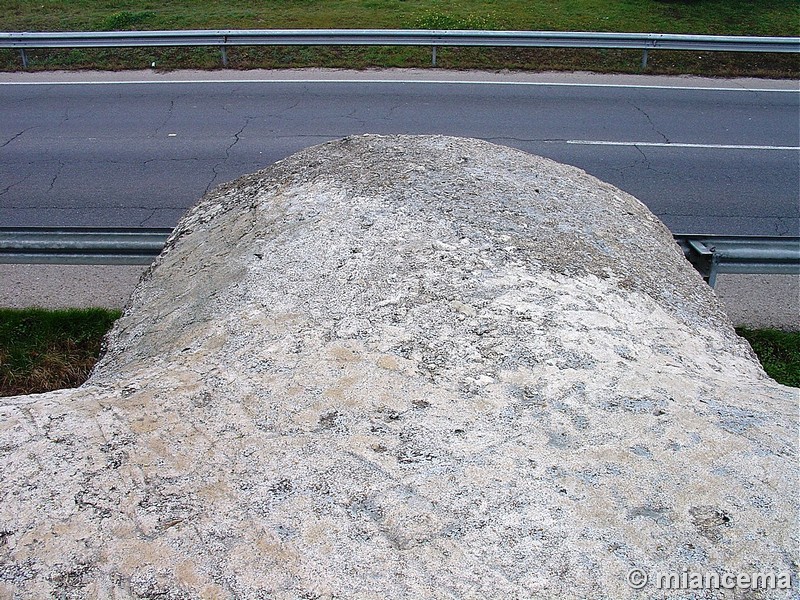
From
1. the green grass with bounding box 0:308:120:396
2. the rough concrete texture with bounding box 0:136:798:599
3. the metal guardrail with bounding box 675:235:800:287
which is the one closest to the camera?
the rough concrete texture with bounding box 0:136:798:599

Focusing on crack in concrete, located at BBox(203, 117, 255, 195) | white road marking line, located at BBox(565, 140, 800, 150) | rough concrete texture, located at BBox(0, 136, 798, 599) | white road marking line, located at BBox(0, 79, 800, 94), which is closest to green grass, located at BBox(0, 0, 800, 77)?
white road marking line, located at BBox(0, 79, 800, 94)

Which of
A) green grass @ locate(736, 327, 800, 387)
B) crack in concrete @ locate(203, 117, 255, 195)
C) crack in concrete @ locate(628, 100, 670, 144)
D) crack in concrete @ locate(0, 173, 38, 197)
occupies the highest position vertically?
crack in concrete @ locate(628, 100, 670, 144)

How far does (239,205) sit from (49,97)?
1050 cm

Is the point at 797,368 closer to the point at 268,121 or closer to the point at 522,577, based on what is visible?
the point at 522,577

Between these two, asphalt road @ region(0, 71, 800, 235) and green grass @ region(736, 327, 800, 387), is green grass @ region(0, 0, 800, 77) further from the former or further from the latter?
green grass @ region(736, 327, 800, 387)

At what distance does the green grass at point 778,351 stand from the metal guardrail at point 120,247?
931 millimetres

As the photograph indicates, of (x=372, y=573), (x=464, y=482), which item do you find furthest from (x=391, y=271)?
(x=372, y=573)

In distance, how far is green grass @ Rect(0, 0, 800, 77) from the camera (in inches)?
551

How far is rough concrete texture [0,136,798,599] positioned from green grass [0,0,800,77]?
38.4 feet

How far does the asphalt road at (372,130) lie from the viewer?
8.15 metres

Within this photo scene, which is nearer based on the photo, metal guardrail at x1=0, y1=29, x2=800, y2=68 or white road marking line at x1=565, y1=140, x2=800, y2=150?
white road marking line at x1=565, y1=140, x2=800, y2=150

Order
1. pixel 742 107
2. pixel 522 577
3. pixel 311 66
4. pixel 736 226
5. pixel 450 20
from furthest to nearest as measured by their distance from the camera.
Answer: pixel 450 20 → pixel 311 66 → pixel 742 107 → pixel 736 226 → pixel 522 577

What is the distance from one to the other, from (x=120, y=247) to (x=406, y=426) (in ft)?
9.48

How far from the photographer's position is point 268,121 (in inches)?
424
